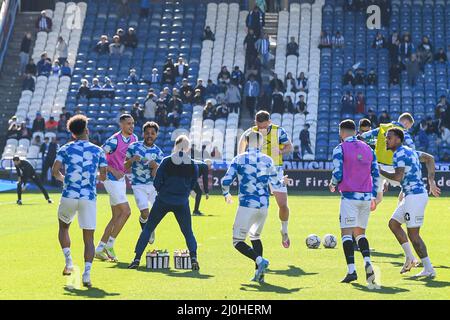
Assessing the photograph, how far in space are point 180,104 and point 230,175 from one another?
31.3 metres

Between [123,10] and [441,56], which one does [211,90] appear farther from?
[441,56]

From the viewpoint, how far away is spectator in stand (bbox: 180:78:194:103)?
48438 mm

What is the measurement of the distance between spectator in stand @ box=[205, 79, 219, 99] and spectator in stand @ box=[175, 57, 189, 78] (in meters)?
2.14

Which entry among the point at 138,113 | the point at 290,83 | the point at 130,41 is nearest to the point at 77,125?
the point at 138,113

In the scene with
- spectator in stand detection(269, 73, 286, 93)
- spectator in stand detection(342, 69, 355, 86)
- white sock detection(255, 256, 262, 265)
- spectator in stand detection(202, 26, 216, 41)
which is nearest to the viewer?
white sock detection(255, 256, 262, 265)

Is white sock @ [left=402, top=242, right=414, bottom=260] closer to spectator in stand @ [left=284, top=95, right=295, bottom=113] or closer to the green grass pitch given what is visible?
the green grass pitch

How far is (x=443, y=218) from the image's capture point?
2897cm

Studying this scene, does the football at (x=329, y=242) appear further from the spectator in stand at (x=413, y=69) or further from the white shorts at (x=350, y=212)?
the spectator in stand at (x=413, y=69)

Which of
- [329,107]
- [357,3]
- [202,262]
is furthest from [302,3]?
[202,262]

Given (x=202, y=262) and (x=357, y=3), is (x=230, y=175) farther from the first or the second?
(x=357, y=3)

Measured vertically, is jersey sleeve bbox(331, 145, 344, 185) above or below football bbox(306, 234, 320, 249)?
above

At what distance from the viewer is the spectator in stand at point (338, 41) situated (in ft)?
169

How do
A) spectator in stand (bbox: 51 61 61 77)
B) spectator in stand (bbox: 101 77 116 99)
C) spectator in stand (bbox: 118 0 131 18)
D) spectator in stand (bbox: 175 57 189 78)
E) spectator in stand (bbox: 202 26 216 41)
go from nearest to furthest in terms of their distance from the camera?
spectator in stand (bbox: 101 77 116 99) < spectator in stand (bbox: 175 57 189 78) < spectator in stand (bbox: 51 61 61 77) < spectator in stand (bbox: 202 26 216 41) < spectator in stand (bbox: 118 0 131 18)

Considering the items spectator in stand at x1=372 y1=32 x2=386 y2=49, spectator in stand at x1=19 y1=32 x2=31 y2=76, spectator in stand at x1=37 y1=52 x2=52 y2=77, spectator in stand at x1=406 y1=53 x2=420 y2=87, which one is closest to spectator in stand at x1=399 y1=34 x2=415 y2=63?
spectator in stand at x1=406 y1=53 x2=420 y2=87
